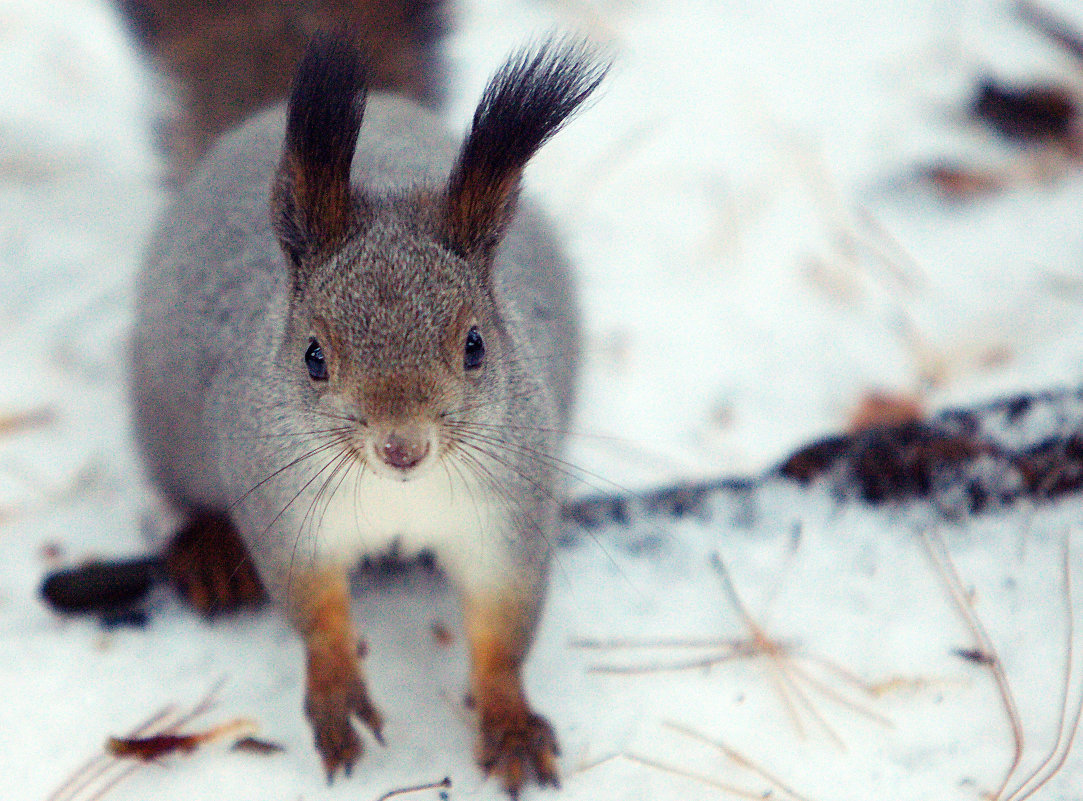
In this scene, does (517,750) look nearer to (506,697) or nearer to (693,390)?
(506,697)

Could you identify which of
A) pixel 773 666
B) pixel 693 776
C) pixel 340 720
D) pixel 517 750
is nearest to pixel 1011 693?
pixel 773 666

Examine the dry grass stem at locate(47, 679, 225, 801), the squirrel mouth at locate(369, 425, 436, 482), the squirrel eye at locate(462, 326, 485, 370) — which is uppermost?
the squirrel eye at locate(462, 326, 485, 370)

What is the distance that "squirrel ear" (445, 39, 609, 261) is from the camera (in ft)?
4.68

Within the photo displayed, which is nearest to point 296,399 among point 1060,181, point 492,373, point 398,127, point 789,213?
point 492,373

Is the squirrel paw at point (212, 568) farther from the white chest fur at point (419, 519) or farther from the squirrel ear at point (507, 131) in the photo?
the squirrel ear at point (507, 131)

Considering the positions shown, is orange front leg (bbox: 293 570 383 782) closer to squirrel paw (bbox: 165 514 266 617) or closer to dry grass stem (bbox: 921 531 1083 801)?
squirrel paw (bbox: 165 514 266 617)

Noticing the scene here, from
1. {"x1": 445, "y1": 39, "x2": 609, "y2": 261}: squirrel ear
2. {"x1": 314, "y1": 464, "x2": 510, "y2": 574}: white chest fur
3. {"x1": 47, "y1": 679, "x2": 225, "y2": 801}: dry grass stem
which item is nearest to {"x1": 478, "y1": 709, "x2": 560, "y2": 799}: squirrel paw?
{"x1": 314, "y1": 464, "x2": 510, "y2": 574}: white chest fur

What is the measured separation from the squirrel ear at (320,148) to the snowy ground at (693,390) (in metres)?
0.74

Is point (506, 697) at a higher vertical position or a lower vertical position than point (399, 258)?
lower

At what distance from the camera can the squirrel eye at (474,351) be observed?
1517mm

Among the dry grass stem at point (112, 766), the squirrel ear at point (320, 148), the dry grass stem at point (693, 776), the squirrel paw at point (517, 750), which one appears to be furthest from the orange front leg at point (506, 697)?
the squirrel ear at point (320, 148)

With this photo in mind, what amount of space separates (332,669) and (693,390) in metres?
1.04

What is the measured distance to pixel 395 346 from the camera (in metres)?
1.42

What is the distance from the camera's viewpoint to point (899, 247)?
8.93 ft
